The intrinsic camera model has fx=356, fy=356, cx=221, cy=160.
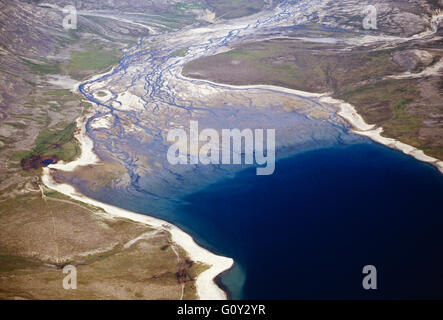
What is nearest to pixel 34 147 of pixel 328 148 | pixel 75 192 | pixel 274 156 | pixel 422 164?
pixel 75 192

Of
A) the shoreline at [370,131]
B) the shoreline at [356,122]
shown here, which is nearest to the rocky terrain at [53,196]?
the shoreline at [356,122]

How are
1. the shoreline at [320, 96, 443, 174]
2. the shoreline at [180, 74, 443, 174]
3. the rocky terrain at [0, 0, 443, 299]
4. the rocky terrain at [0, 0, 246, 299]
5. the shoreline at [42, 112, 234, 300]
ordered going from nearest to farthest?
the rocky terrain at [0, 0, 246, 299]
the shoreline at [42, 112, 234, 300]
the rocky terrain at [0, 0, 443, 299]
the shoreline at [320, 96, 443, 174]
the shoreline at [180, 74, 443, 174]

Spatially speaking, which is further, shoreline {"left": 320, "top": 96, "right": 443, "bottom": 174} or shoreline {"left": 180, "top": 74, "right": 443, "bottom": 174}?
shoreline {"left": 180, "top": 74, "right": 443, "bottom": 174}

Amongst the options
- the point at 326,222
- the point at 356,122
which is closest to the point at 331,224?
the point at 326,222

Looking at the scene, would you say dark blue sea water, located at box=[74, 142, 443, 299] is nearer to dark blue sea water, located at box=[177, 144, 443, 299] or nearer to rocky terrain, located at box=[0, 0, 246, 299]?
dark blue sea water, located at box=[177, 144, 443, 299]

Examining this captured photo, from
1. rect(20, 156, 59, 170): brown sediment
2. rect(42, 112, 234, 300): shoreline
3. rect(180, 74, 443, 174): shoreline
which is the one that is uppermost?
rect(180, 74, 443, 174): shoreline

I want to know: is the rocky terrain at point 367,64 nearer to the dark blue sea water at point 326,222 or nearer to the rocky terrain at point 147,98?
the rocky terrain at point 147,98

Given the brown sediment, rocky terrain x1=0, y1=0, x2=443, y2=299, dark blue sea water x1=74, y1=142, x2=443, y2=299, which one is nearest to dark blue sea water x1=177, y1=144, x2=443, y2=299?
dark blue sea water x1=74, y1=142, x2=443, y2=299

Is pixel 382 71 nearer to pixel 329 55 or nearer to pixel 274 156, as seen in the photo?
pixel 329 55
